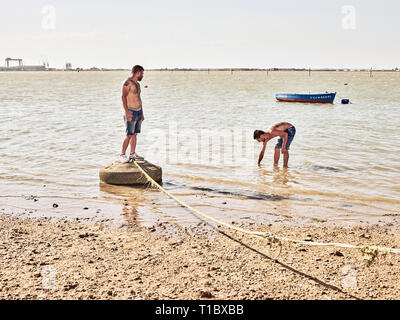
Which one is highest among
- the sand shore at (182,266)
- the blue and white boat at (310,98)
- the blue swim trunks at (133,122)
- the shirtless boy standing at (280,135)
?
the blue and white boat at (310,98)

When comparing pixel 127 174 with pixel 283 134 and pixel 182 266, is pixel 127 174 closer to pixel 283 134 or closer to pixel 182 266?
pixel 182 266

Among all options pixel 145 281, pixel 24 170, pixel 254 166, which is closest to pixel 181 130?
pixel 254 166

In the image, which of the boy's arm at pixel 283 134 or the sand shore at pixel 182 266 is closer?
the sand shore at pixel 182 266

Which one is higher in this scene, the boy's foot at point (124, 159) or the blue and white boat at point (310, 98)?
the blue and white boat at point (310, 98)

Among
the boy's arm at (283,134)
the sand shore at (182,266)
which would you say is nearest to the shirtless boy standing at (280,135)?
the boy's arm at (283,134)

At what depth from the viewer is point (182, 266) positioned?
14.8 feet

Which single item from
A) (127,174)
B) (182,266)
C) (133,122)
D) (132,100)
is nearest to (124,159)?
(127,174)

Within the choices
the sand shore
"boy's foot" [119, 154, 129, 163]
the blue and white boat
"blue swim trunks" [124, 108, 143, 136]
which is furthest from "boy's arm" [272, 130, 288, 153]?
the blue and white boat

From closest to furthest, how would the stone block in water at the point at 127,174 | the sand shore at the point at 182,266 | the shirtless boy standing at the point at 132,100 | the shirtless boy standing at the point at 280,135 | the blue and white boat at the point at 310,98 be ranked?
1. the sand shore at the point at 182,266
2. the shirtless boy standing at the point at 132,100
3. the stone block in water at the point at 127,174
4. the shirtless boy standing at the point at 280,135
5. the blue and white boat at the point at 310,98

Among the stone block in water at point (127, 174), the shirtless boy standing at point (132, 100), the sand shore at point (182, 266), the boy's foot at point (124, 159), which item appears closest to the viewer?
the sand shore at point (182, 266)

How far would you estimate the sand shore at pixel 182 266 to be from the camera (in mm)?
3932

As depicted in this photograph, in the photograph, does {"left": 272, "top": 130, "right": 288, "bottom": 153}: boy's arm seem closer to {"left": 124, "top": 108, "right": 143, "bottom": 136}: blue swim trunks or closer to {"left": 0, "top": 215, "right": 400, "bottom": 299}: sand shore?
{"left": 124, "top": 108, "right": 143, "bottom": 136}: blue swim trunks

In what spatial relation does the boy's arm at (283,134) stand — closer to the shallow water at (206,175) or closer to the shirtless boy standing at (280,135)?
the shirtless boy standing at (280,135)
